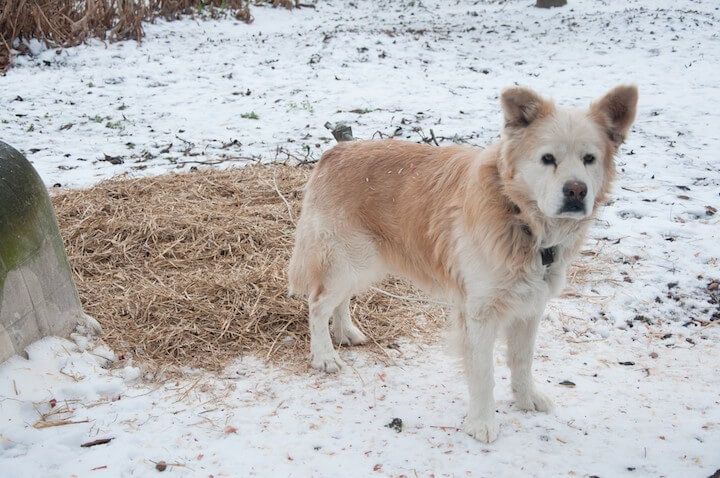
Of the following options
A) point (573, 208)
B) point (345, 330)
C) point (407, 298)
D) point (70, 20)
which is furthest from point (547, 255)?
point (70, 20)

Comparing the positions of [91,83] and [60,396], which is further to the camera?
[91,83]

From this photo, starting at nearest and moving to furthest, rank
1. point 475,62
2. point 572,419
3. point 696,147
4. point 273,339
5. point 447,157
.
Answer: point 572,419, point 447,157, point 273,339, point 696,147, point 475,62

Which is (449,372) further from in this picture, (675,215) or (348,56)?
(348,56)

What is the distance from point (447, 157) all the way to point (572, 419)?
1.66 m

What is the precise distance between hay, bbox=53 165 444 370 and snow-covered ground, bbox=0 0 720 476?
291 millimetres

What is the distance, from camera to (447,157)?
370 cm

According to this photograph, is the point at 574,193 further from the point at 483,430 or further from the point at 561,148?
the point at 483,430

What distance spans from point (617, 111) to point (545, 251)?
0.78 metres

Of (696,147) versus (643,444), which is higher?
(696,147)

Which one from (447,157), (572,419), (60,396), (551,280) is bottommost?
(572,419)

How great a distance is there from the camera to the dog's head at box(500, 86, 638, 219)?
2.85 meters

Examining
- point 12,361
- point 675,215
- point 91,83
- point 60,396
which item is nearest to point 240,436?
point 60,396

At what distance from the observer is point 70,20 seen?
11.4m

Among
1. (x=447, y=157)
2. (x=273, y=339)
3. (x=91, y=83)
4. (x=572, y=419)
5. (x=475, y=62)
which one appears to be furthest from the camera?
(x=475, y=62)
